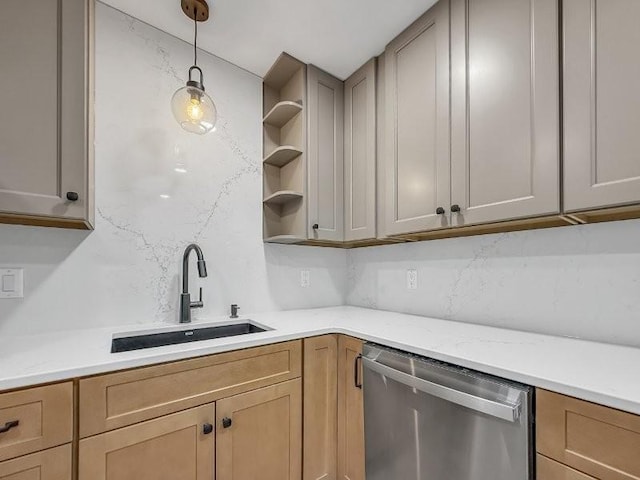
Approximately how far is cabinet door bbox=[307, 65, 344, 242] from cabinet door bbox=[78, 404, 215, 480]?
109 cm

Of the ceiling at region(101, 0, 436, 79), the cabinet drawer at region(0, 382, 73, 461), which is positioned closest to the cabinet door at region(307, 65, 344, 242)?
the ceiling at region(101, 0, 436, 79)

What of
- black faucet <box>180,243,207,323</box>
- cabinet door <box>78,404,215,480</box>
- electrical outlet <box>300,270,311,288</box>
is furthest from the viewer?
electrical outlet <box>300,270,311,288</box>

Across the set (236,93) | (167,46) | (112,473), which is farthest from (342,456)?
(167,46)

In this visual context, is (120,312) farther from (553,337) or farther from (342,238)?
(553,337)

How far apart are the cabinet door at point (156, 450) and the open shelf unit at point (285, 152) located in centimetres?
105

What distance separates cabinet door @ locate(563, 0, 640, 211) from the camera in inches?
35.6

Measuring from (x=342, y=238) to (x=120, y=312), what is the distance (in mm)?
1276

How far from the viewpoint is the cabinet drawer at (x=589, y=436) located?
69cm

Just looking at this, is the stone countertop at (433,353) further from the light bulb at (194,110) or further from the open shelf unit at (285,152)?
the light bulb at (194,110)

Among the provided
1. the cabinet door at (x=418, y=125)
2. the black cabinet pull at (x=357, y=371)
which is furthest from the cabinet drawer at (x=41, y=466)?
the cabinet door at (x=418, y=125)

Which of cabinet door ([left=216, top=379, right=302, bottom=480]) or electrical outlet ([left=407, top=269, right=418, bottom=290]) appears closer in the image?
cabinet door ([left=216, top=379, right=302, bottom=480])

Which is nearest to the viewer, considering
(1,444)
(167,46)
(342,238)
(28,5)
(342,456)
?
(1,444)

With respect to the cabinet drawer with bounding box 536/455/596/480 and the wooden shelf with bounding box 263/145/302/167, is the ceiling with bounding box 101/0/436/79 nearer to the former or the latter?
the wooden shelf with bounding box 263/145/302/167

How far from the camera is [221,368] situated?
3.91ft
